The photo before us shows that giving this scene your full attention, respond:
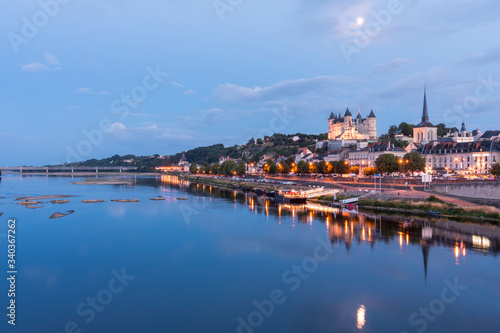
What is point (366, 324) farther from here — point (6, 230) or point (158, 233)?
point (6, 230)

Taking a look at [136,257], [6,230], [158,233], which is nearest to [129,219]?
[158,233]

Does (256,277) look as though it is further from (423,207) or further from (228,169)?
(228,169)

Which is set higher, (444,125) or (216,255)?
(444,125)

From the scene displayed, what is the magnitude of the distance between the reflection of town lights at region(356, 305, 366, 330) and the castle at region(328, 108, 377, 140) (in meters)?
95.8

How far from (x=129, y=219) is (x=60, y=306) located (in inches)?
745

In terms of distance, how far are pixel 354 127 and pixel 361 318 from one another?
103703mm

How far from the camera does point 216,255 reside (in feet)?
67.9

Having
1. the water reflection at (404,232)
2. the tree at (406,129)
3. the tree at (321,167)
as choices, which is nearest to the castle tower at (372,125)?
the tree at (406,129)

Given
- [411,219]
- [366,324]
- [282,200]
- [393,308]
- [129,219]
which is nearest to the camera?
[366,324]

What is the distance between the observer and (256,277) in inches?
666

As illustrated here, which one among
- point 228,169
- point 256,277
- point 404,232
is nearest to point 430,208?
point 404,232

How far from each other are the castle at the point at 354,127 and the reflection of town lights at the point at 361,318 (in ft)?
314

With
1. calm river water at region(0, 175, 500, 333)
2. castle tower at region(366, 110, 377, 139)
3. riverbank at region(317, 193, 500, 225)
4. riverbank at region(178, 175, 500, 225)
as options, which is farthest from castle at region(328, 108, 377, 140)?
calm river water at region(0, 175, 500, 333)

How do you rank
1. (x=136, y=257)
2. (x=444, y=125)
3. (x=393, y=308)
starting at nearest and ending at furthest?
(x=393, y=308)
(x=136, y=257)
(x=444, y=125)
